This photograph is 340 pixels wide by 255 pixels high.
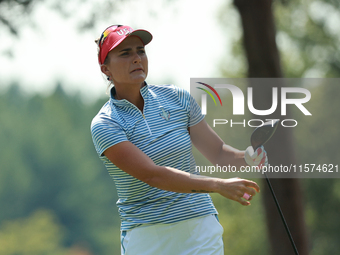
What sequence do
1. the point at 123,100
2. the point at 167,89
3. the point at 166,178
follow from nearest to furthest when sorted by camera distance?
the point at 166,178 < the point at 123,100 < the point at 167,89

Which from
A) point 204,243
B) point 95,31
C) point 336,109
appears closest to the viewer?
point 204,243

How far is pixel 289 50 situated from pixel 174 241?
11.1 m

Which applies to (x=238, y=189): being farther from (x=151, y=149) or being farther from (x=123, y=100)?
(x=123, y=100)

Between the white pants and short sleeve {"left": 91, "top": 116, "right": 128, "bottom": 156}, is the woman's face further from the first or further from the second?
the white pants

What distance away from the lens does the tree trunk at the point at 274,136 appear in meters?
4.64

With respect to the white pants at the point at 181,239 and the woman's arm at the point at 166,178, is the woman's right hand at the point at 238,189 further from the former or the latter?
the white pants at the point at 181,239

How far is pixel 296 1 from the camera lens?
6082 mm

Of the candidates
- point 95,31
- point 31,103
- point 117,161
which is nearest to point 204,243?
point 117,161

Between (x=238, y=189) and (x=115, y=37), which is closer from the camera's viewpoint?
(x=238, y=189)

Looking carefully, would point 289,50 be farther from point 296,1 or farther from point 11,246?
point 11,246

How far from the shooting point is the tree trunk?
464cm

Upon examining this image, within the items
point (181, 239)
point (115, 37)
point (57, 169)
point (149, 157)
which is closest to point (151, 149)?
point (149, 157)

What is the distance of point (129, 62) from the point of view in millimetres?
2561

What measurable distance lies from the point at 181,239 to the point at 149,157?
420 mm
